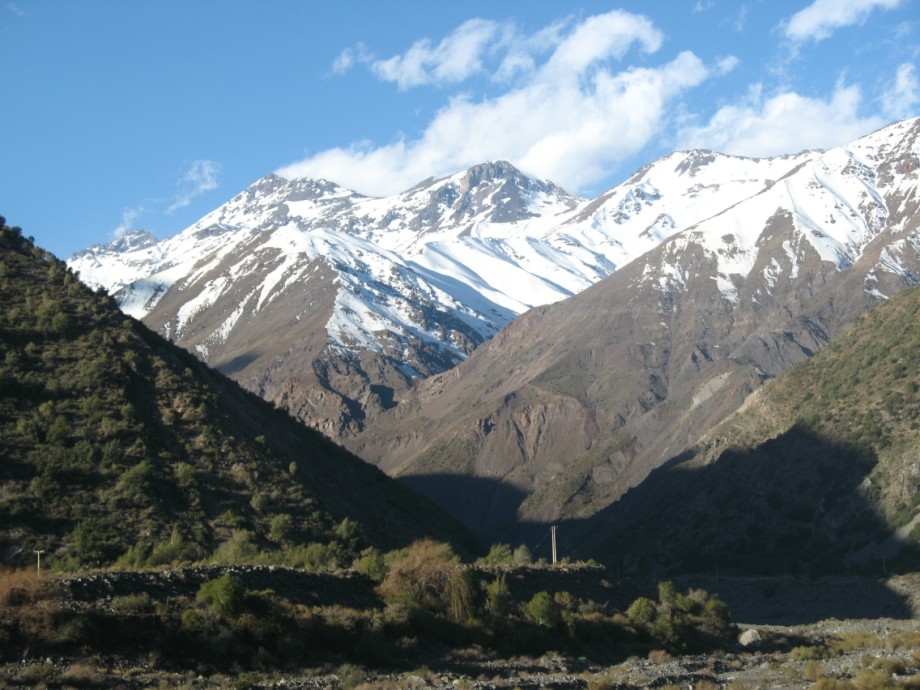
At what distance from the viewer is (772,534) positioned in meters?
100

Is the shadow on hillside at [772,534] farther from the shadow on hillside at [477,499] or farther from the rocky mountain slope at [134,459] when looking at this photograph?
the shadow on hillside at [477,499]

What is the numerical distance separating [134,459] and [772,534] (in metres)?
67.1

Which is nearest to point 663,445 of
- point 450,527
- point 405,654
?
point 450,527

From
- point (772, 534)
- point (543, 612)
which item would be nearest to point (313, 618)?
Answer: point (543, 612)

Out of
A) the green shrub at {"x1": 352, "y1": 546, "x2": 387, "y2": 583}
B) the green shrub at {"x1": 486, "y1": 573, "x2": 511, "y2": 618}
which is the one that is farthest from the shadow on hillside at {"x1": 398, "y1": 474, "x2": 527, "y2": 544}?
the green shrub at {"x1": 352, "y1": 546, "x2": 387, "y2": 583}

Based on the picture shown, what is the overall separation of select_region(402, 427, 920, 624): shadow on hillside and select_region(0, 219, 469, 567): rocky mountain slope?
24611 mm

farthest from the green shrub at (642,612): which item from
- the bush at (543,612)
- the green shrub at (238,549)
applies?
the green shrub at (238,549)

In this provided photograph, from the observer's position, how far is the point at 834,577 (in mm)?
85250

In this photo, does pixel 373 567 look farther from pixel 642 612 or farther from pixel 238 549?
pixel 642 612

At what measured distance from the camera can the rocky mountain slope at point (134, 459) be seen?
43.6 m

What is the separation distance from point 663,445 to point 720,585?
84.7 metres

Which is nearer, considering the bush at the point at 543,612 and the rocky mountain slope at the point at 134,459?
the bush at the point at 543,612

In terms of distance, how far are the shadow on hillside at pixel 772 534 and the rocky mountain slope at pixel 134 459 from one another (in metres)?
24.6

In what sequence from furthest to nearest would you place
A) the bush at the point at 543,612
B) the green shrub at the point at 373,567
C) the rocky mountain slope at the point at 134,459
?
the rocky mountain slope at the point at 134,459, the bush at the point at 543,612, the green shrub at the point at 373,567
